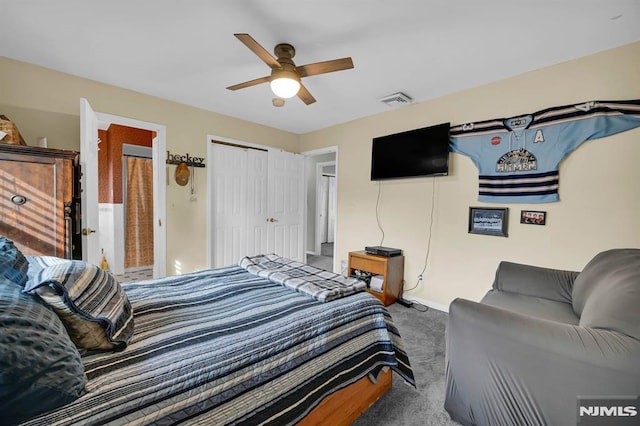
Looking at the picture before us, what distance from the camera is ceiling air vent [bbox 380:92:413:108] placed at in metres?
3.00

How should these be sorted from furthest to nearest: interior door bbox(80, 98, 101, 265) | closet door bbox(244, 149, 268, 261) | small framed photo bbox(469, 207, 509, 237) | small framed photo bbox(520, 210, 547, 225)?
closet door bbox(244, 149, 268, 261) → small framed photo bbox(469, 207, 509, 237) → small framed photo bbox(520, 210, 547, 225) → interior door bbox(80, 98, 101, 265)

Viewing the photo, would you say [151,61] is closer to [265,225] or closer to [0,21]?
[0,21]

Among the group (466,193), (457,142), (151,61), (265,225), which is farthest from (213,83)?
(466,193)

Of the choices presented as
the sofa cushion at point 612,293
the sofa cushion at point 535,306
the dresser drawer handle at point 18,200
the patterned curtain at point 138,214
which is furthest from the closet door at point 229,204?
the sofa cushion at point 612,293

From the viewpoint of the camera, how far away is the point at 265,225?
4.33 meters

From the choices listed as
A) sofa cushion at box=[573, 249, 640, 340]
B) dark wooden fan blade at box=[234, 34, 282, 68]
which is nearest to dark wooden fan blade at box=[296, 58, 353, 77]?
dark wooden fan blade at box=[234, 34, 282, 68]

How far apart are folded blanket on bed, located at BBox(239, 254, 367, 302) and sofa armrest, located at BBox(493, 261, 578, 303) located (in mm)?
1132

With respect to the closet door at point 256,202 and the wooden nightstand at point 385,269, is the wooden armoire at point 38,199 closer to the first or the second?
the closet door at point 256,202

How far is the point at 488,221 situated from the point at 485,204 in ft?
0.59

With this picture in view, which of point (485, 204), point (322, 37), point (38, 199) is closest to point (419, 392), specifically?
point (485, 204)

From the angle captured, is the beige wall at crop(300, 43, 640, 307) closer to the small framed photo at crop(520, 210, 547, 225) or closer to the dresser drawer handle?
the small framed photo at crop(520, 210, 547, 225)

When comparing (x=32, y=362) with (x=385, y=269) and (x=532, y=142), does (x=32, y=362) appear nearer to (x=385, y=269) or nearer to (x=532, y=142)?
(x=385, y=269)

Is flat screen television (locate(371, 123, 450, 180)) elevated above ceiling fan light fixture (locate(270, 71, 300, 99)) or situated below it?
below

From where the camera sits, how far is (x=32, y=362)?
655 millimetres
